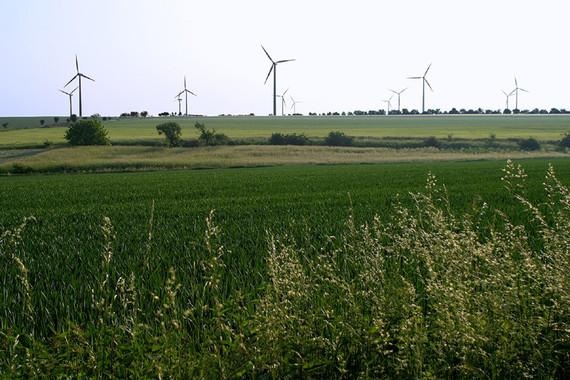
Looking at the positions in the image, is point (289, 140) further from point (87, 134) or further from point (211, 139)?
point (87, 134)

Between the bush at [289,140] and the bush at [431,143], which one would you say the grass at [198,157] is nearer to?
the bush at [431,143]

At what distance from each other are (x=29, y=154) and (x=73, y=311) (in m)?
72.3

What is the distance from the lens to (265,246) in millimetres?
12219

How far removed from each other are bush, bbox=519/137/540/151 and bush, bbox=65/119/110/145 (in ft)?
182

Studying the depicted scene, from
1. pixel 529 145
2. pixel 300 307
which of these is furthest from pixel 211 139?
pixel 300 307

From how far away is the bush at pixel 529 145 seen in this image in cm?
8996

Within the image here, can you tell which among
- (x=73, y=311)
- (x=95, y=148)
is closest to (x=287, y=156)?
(x=95, y=148)

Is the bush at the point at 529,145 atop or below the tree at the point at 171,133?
below

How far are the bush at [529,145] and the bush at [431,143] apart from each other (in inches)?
430

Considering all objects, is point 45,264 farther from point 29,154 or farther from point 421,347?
point 29,154

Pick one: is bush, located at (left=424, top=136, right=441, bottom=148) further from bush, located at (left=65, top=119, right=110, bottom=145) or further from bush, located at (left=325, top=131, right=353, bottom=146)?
bush, located at (left=65, top=119, right=110, bottom=145)

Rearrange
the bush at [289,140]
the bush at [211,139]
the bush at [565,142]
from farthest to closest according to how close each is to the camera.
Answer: the bush at [289,140] → the bush at [565,142] → the bush at [211,139]

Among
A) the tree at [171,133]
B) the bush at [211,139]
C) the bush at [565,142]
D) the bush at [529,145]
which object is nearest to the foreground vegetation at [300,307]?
the tree at [171,133]

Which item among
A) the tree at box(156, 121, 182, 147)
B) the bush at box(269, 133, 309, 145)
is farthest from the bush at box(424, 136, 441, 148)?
the tree at box(156, 121, 182, 147)
